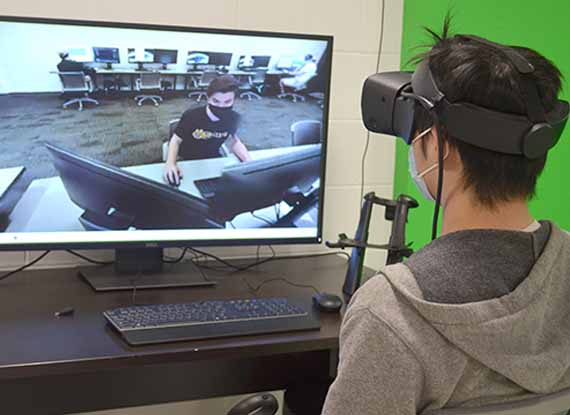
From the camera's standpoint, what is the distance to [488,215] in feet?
3.39

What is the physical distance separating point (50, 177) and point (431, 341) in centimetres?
115

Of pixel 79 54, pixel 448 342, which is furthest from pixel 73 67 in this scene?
pixel 448 342

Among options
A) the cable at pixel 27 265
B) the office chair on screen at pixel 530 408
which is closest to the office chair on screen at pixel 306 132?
the cable at pixel 27 265

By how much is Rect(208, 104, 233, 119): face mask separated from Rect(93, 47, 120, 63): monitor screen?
26 centimetres

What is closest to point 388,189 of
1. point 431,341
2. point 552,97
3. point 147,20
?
point 147,20

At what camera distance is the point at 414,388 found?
882 millimetres

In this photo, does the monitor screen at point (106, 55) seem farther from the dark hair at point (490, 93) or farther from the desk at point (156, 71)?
the dark hair at point (490, 93)

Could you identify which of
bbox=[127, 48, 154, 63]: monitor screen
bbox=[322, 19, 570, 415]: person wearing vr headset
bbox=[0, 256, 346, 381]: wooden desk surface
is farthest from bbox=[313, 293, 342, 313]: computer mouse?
bbox=[127, 48, 154, 63]: monitor screen

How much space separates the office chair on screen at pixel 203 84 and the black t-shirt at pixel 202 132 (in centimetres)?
3

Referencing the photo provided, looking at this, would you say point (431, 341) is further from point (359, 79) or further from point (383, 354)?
point (359, 79)

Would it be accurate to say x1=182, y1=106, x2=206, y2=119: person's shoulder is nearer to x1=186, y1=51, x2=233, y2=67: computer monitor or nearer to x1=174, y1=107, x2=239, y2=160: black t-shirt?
x1=174, y1=107, x2=239, y2=160: black t-shirt

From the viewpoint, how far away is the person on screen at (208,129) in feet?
6.01

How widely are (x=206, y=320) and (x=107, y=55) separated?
2.29 ft

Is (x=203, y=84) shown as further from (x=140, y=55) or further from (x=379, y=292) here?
(x=379, y=292)
